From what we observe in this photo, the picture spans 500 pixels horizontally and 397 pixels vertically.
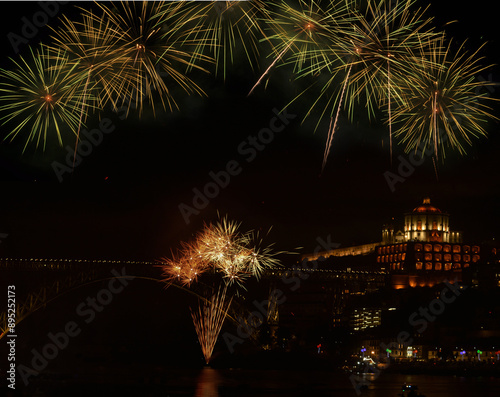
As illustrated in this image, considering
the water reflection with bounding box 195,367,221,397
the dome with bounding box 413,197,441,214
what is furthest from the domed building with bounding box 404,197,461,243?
the water reflection with bounding box 195,367,221,397

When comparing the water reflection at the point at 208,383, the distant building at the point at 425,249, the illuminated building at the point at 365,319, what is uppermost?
the distant building at the point at 425,249

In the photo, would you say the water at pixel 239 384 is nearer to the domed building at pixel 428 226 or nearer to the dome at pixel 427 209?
the domed building at pixel 428 226

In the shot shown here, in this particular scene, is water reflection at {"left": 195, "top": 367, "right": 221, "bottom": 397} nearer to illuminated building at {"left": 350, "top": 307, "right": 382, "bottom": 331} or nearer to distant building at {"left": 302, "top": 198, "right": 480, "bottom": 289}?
illuminated building at {"left": 350, "top": 307, "right": 382, "bottom": 331}

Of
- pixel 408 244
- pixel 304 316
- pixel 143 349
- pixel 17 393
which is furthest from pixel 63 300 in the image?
pixel 408 244

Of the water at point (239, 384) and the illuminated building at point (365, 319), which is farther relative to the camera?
the illuminated building at point (365, 319)

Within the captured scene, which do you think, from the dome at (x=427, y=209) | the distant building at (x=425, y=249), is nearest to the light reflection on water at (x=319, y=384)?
the distant building at (x=425, y=249)

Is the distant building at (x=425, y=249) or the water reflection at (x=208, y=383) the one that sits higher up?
the distant building at (x=425, y=249)

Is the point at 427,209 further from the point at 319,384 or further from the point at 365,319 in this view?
the point at 319,384
